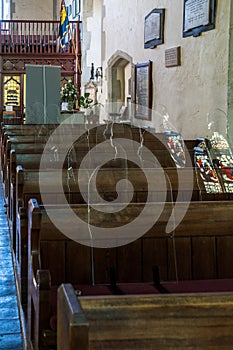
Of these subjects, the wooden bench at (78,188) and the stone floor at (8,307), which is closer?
the stone floor at (8,307)

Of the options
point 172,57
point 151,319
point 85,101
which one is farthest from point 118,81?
point 151,319

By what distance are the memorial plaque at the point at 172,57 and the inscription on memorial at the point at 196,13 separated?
1.17 ft

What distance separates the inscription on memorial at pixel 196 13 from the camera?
5.90 metres

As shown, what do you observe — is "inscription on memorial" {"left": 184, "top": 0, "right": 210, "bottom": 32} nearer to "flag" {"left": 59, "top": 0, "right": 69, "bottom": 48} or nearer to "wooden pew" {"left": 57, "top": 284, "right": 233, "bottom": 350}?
"wooden pew" {"left": 57, "top": 284, "right": 233, "bottom": 350}

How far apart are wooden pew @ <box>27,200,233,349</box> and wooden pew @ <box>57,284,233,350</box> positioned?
1.28m

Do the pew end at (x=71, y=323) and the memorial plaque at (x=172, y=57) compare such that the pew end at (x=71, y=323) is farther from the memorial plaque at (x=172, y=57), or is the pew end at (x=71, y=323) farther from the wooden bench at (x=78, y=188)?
the memorial plaque at (x=172, y=57)

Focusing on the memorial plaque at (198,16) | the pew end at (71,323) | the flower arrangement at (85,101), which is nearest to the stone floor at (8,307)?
the pew end at (71,323)

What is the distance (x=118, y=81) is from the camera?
11008 millimetres

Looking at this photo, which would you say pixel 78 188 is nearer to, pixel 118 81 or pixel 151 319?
pixel 151 319

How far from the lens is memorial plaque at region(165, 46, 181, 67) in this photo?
6859 millimetres

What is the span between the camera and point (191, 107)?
653cm

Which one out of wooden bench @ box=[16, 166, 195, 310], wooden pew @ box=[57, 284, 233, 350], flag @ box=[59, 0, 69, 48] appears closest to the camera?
wooden pew @ box=[57, 284, 233, 350]

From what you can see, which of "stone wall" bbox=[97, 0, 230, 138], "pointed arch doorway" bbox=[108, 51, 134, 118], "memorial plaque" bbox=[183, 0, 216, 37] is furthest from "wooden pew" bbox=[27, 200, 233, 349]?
"pointed arch doorway" bbox=[108, 51, 134, 118]

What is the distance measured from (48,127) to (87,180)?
4.07m
